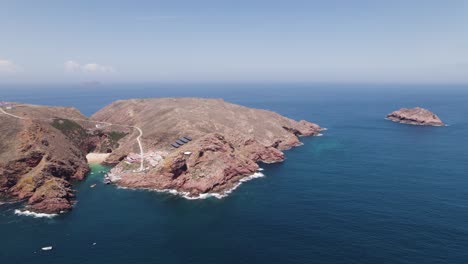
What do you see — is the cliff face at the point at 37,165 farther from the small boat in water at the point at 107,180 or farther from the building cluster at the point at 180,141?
the building cluster at the point at 180,141

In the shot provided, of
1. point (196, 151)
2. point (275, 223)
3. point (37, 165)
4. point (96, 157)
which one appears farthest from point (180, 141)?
point (275, 223)

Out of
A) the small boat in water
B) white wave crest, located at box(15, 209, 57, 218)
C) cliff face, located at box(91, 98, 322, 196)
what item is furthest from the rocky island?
white wave crest, located at box(15, 209, 57, 218)

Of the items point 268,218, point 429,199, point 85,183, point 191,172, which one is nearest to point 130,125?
point 85,183

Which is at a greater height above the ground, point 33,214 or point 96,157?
point 96,157

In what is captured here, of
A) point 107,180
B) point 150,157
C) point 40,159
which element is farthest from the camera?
point 150,157

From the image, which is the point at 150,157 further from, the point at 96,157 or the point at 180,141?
the point at 96,157

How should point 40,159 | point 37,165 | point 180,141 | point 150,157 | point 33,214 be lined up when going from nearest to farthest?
point 33,214 → point 37,165 → point 40,159 → point 150,157 → point 180,141

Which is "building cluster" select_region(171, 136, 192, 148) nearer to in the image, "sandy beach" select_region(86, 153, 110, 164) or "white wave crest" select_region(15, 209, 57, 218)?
"sandy beach" select_region(86, 153, 110, 164)

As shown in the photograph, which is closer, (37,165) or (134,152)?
(37,165)
